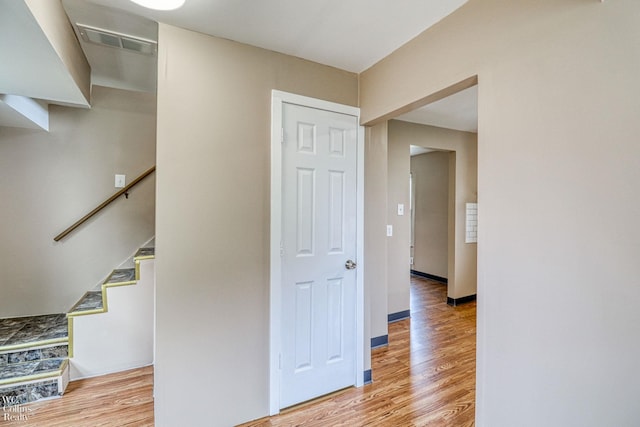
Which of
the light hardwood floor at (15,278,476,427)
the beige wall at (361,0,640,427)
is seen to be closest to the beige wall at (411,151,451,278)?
the light hardwood floor at (15,278,476,427)

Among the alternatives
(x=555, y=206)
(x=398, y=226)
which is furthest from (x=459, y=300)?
(x=555, y=206)

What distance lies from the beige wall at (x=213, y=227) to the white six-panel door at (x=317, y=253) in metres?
0.16

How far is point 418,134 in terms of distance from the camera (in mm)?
3633

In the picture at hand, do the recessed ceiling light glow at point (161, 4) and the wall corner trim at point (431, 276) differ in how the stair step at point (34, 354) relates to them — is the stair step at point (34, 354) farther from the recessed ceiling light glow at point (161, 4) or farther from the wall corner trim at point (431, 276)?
the wall corner trim at point (431, 276)

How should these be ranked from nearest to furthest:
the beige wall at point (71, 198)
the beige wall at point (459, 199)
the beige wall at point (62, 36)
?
1. the beige wall at point (62, 36)
2. the beige wall at point (71, 198)
3. the beige wall at point (459, 199)

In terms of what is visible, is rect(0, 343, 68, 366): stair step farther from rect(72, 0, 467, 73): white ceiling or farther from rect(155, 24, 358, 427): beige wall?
rect(72, 0, 467, 73): white ceiling

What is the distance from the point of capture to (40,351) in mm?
2213

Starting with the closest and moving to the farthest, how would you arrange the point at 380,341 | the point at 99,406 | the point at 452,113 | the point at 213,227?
the point at 213,227
the point at 99,406
the point at 380,341
the point at 452,113

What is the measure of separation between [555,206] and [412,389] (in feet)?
5.72

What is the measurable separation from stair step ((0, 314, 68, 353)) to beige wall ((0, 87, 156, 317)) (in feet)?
0.36

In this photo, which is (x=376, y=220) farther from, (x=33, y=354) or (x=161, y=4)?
(x=33, y=354)

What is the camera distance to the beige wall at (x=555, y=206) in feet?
3.10

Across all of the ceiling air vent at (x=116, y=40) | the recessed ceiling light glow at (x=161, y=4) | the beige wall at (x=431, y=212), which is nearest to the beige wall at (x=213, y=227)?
the recessed ceiling light glow at (x=161, y=4)

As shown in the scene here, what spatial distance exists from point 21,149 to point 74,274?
1.27 m
